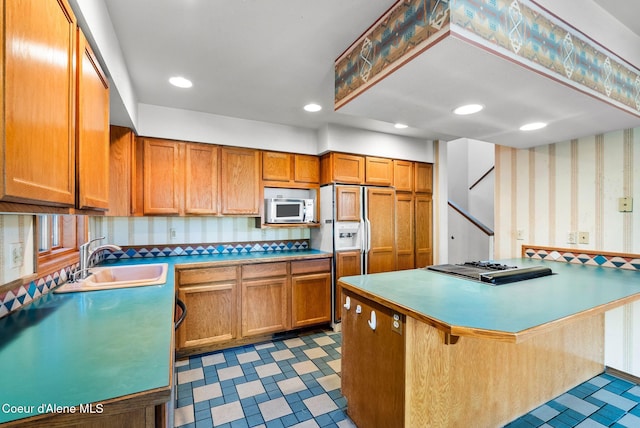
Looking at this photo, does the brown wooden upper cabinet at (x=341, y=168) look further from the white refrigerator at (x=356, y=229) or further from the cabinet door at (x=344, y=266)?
the cabinet door at (x=344, y=266)

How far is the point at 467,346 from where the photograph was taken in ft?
5.28

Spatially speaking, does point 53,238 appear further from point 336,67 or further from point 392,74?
point 392,74

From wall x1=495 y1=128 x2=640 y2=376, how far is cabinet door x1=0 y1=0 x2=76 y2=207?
139 inches

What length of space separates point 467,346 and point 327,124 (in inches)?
101

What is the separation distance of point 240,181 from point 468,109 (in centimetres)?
225

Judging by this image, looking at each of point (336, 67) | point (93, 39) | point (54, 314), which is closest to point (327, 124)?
point (336, 67)

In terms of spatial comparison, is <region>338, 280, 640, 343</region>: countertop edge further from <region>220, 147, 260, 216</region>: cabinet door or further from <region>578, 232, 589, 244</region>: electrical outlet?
<region>220, 147, 260, 216</region>: cabinet door

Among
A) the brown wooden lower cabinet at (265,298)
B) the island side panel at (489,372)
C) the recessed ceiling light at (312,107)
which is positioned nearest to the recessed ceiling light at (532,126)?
the island side panel at (489,372)

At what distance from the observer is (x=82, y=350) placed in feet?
3.10

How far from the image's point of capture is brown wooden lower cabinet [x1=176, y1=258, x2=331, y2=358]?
269 cm

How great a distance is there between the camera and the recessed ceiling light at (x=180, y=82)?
2.26m

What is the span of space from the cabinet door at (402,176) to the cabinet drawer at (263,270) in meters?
1.78

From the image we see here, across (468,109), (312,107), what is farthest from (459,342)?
(312,107)

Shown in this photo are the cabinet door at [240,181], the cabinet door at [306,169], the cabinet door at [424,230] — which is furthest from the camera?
the cabinet door at [424,230]
